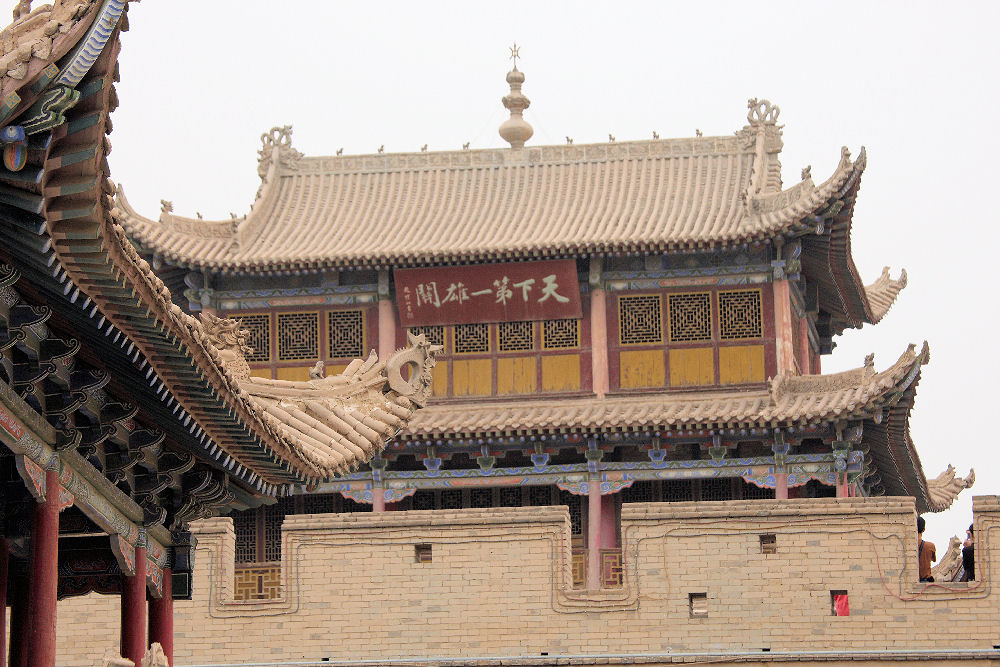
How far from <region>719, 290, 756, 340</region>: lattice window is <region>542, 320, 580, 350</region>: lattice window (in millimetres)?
1934

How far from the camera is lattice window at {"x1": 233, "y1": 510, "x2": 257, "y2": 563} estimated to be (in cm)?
2578

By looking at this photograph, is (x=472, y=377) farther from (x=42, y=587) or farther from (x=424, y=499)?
(x=42, y=587)

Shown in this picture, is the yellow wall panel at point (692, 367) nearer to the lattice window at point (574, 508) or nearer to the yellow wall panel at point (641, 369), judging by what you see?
the yellow wall panel at point (641, 369)

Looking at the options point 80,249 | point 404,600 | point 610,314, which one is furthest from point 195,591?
point 80,249

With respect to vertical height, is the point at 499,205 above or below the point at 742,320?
above

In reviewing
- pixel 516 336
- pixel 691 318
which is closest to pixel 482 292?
pixel 516 336

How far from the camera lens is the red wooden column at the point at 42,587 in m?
9.97

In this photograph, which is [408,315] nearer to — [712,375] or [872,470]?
[712,375]

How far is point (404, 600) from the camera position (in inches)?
786

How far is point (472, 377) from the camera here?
26.8 m

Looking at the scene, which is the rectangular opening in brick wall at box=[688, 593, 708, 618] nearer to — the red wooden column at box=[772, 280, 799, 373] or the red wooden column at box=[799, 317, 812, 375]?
the red wooden column at box=[772, 280, 799, 373]

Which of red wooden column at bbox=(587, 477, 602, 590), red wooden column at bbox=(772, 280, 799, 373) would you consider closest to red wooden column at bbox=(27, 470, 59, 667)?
red wooden column at bbox=(587, 477, 602, 590)

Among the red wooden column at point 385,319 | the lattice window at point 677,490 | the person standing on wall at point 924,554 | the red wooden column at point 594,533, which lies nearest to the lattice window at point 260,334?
the red wooden column at point 385,319

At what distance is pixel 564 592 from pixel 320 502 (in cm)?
→ 730
